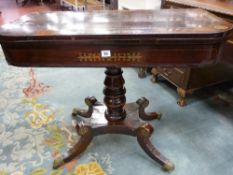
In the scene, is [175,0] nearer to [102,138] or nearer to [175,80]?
[175,80]

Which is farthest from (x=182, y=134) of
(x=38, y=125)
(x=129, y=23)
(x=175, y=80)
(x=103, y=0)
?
(x=103, y=0)

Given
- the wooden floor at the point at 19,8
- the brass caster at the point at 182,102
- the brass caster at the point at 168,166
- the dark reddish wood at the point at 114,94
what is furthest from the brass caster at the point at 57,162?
the wooden floor at the point at 19,8

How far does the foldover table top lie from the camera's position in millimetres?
881

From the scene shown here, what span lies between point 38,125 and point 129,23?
1.05 m

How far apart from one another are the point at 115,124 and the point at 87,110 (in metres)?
0.37

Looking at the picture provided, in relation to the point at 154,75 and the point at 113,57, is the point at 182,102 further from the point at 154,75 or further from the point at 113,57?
the point at 113,57

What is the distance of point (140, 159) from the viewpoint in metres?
1.36

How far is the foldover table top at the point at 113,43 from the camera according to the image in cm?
88

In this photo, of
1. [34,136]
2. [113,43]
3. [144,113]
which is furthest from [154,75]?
[113,43]

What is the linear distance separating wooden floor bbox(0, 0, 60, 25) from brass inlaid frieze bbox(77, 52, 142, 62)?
425 cm

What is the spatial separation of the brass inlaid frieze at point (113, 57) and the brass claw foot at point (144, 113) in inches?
26.3

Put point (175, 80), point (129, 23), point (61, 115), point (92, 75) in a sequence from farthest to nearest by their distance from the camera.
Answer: point (92, 75)
point (175, 80)
point (61, 115)
point (129, 23)

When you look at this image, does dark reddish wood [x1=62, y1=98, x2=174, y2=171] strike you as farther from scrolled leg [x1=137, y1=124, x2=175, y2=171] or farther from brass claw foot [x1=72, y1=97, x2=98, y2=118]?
brass claw foot [x1=72, y1=97, x2=98, y2=118]

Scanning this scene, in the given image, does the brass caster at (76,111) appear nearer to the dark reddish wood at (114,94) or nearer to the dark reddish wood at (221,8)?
the dark reddish wood at (114,94)
